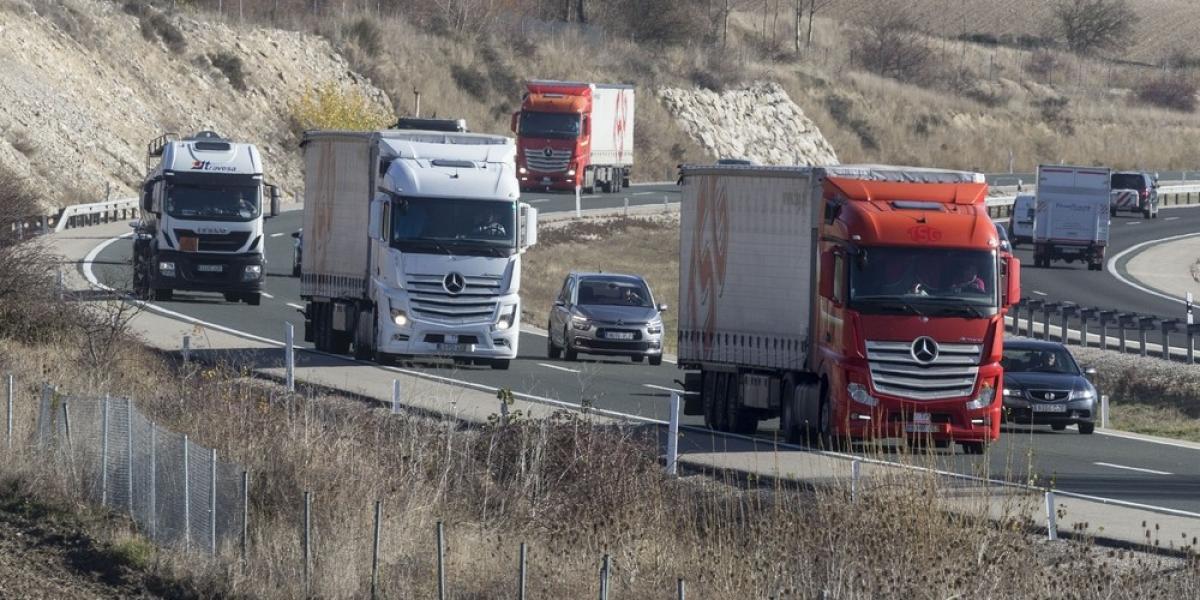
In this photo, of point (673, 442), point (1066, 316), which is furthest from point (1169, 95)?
point (673, 442)

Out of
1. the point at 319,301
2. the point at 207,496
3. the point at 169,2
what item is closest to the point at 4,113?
the point at 169,2

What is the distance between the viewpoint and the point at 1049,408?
1035 inches

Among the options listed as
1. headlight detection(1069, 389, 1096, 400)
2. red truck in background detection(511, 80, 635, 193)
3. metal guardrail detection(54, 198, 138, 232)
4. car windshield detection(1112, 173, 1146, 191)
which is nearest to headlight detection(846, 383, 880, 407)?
headlight detection(1069, 389, 1096, 400)

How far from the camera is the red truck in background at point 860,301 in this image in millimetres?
21359

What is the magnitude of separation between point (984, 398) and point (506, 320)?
9405mm

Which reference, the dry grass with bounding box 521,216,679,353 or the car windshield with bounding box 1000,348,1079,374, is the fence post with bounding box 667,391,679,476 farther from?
the dry grass with bounding box 521,216,679,353

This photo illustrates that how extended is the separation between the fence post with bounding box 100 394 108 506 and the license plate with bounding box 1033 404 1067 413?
13.5m

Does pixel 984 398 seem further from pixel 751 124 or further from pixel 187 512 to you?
pixel 751 124

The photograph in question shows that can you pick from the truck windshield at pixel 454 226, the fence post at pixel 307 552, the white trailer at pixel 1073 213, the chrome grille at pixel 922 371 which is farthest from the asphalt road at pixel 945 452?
the fence post at pixel 307 552

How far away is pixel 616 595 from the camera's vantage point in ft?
42.4

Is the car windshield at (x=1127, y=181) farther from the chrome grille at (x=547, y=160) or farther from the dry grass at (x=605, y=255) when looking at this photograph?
the chrome grille at (x=547, y=160)

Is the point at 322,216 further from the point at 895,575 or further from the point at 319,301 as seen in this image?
the point at 895,575

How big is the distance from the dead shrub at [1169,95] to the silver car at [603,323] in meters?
111

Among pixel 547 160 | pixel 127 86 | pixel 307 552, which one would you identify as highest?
pixel 127 86
